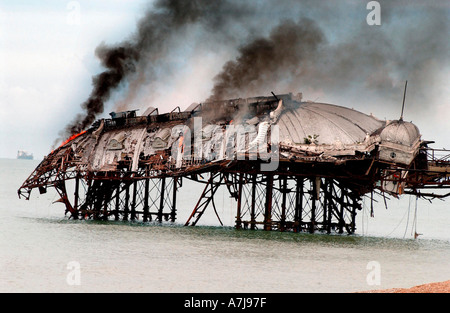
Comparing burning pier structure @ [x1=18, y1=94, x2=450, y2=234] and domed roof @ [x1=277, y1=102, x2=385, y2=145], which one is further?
domed roof @ [x1=277, y1=102, x2=385, y2=145]

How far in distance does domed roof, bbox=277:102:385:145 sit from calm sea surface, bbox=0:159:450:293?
22.6 feet

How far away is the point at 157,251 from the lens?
4147cm

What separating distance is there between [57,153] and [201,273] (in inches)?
1314

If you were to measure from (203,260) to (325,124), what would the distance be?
59.6 ft

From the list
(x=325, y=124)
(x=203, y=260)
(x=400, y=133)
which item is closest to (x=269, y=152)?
(x=325, y=124)

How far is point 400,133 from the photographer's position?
161ft

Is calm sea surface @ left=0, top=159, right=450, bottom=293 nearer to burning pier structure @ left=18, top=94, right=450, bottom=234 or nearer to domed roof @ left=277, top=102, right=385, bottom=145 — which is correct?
burning pier structure @ left=18, top=94, right=450, bottom=234

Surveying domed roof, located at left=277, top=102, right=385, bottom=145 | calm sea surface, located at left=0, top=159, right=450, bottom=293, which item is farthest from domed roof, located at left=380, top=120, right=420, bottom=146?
calm sea surface, located at left=0, top=159, right=450, bottom=293

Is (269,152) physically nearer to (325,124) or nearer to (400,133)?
(325,124)

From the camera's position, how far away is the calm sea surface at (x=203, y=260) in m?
31.4

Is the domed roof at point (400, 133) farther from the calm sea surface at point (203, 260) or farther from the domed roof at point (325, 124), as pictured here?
the calm sea surface at point (203, 260)

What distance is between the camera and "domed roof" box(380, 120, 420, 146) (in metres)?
48.5
